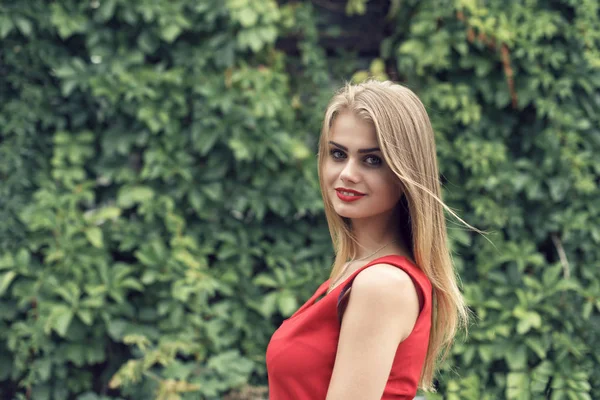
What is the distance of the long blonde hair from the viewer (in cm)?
151

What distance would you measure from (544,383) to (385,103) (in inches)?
83.9

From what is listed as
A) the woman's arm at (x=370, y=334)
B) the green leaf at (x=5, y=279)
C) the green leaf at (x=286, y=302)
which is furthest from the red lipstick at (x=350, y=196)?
the green leaf at (x=5, y=279)

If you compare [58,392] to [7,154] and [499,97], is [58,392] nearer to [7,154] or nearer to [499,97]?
[7,154]

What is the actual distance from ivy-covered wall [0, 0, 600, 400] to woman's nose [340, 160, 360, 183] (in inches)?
71.3

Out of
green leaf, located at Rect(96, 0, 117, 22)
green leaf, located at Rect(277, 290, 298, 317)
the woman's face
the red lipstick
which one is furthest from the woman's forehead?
green leaf, located at Rect(96, 0, 117, 22)

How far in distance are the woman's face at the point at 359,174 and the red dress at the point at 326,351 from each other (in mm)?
145

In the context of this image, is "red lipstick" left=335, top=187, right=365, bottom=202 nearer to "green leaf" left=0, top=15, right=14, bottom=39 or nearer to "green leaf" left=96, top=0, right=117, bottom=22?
"green leaf" left=96, top=0, right=117, bottom=22

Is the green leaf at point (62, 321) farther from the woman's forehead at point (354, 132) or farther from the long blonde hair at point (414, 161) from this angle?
the woman's forehead at point (354, 132)

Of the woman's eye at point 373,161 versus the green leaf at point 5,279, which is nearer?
the woman's eye at point 373,161

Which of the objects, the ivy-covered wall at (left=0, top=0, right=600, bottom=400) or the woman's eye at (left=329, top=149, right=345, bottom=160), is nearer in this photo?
the woman's eye at (left=329, top=149, right=345, bottom=160)

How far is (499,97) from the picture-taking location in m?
3.49

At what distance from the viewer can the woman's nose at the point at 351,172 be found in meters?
1.56

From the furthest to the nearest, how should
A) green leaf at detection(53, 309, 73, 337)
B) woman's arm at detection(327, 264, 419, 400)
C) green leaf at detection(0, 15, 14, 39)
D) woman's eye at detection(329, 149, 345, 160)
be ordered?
green leaf at detection(0, 15, 14, 39) → green leaf at detection(53, 309, 73, 337) → woman's eye at detection(329, 149, 345, 160) → woman's arm at detection(327, 264, 419, 400)

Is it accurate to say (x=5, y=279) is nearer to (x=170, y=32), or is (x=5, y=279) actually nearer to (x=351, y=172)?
(x=170, y=32)
